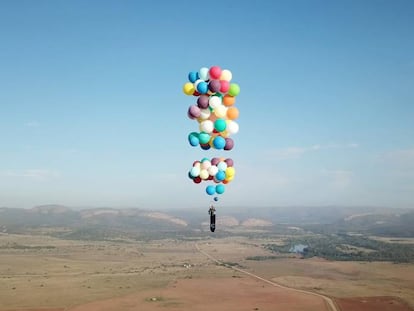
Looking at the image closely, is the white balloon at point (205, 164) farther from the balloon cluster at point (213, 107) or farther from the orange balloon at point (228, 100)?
the orange balloon at point (228, 100)

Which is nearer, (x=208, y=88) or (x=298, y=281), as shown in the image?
(x=208, y=88)

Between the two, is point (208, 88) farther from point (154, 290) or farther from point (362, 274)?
point (362, 274)

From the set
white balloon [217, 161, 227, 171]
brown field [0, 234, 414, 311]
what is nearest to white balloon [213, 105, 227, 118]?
white balloon [217, 161, 227, 171]

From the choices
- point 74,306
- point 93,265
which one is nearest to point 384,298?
point 74,306

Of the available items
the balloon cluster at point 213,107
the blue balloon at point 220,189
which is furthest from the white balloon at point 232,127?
the blue balloon at point 220,189

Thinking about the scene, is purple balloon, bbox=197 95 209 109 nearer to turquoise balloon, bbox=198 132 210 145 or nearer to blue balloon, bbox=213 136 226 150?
turquoise balloon, bbox=198 132 210 145

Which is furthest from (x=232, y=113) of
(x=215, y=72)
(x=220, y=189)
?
(x=220, y=189)
